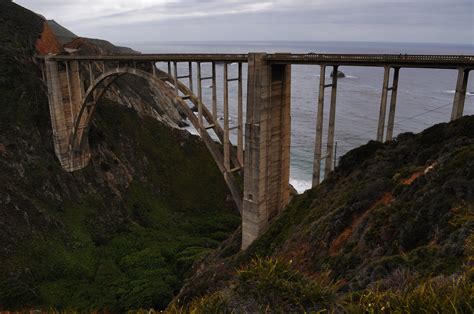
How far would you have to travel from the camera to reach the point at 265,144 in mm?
22656

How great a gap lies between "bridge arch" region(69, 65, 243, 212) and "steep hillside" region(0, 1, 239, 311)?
2.93m

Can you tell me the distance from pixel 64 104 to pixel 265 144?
27.1 m

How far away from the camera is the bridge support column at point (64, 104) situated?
126 feet

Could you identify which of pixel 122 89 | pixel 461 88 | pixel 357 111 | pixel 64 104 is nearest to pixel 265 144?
pixel 461 88

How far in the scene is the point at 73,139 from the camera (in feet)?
131

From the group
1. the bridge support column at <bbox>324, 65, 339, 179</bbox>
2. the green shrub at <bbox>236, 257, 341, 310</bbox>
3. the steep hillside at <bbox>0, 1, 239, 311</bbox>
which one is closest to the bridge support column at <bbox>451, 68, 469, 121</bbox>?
the bridge support column at <bbox>324, 65, 339, 179</bbox>

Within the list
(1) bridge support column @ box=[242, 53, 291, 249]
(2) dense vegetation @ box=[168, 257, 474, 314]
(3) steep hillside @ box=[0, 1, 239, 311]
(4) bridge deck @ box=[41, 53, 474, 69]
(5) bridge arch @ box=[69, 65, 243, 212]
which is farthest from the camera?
(3) steep hillside @ box=[0, 1, 239, 311]

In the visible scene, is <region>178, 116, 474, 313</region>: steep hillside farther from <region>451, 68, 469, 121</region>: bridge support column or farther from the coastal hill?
<region>451, 68, 469, 121</region>: bridge support column

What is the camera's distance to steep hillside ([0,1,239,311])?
28.5 metres

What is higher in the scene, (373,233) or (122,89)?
(122,89)

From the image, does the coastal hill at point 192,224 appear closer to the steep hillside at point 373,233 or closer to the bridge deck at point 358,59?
the steep hillside at point 373,233

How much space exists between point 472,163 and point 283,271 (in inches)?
345

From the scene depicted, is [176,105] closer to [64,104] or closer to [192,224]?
[192,224]

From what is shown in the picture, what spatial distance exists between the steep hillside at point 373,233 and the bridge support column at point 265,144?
61.9 inches
